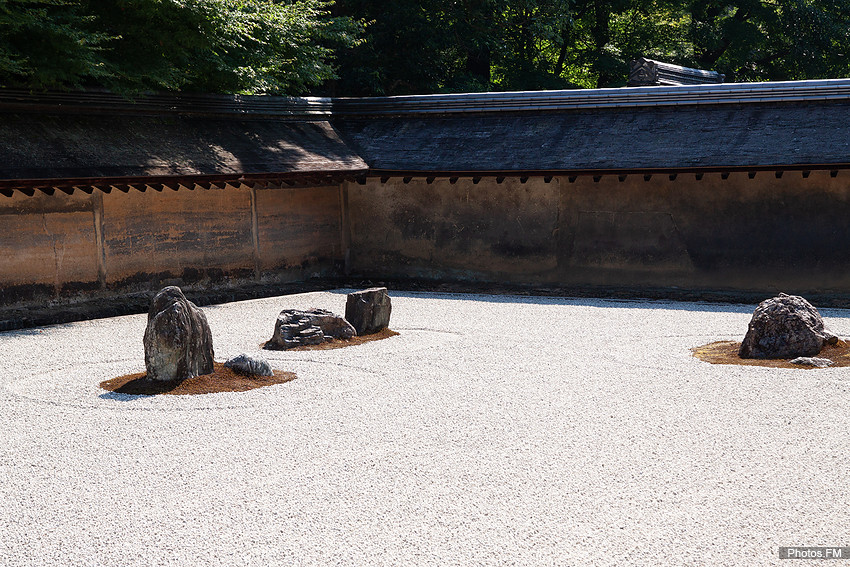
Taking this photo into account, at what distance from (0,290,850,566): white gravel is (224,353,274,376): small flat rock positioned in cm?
38

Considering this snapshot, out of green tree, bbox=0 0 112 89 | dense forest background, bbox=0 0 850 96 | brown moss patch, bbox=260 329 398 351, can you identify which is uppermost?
dense forest background, bbox=0 0 850 96

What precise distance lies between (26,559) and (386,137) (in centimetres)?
1359

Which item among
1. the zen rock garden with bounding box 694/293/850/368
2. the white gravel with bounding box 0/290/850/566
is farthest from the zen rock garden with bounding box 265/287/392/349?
the zen rock garden with bounding box 694/293/850/368

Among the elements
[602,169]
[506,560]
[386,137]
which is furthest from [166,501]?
[386,137]

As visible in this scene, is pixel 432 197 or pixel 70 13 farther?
pixel 432 197

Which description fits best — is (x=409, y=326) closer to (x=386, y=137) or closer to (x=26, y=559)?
(x=386, y=137)

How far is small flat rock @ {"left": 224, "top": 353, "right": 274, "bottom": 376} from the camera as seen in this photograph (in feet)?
31.3

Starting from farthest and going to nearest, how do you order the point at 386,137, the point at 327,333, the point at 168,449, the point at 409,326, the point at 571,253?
1. the point at 386,137
2. the point at 571,253
3. the point at 409,326
4. the point at 327,333
5. the point at 168,449

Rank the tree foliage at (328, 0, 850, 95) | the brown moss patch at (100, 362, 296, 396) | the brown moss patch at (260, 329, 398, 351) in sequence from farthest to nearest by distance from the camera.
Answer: the tree foliage at (328, 0, 850, 95) < the brown moss patch at (260, 329, 398, 351) < the brown moss patch at (100, 362, 296, 396)

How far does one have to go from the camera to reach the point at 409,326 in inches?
503

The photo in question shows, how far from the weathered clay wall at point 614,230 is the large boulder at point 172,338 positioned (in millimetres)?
8472

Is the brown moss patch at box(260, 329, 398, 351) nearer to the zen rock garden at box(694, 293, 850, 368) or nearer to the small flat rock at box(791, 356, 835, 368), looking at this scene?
the zen rock garden at box(694, 293, 850, 368)

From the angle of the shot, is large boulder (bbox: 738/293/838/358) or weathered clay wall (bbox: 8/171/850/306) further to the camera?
weathered clay wall (bbox: 8/171/850/306)

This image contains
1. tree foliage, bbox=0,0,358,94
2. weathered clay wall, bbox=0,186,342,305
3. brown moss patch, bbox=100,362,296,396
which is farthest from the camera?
weathered clay wall, bbox=0,186,342,305
